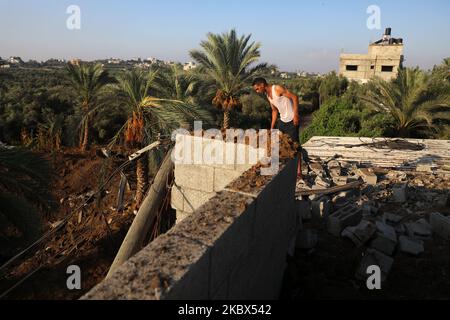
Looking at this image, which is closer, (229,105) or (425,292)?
(425,292)

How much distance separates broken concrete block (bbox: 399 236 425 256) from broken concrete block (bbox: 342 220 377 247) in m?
0.42

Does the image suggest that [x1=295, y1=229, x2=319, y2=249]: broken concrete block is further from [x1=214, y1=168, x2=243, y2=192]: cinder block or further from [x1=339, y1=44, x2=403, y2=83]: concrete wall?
[x1=339, y1=44, x2=403, y2=83]: concrete wall

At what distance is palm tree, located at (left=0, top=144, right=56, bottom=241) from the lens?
472 centimetres

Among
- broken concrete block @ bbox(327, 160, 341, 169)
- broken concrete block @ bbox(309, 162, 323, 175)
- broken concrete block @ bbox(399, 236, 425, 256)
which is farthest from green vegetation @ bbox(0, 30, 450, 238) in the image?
broken concrete block @ bbox(399, 236, 425, 256)

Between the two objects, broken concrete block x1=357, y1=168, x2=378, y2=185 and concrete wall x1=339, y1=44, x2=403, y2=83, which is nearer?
broken concrete block x1=357, y1=168, x2=378, y2=185

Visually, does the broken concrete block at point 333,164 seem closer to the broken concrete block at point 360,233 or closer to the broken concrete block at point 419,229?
the broken concrete block at point 419,229

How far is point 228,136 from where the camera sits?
14.4 ft

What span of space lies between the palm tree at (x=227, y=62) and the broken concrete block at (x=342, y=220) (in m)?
9.86

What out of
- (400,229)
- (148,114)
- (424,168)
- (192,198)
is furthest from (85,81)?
(400,229)

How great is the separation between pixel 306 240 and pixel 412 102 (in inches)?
576

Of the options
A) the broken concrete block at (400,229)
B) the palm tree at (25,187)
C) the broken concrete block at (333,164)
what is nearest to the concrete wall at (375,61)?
the broken concrete block at (333,164)

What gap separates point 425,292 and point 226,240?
315 cm
